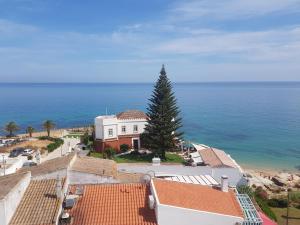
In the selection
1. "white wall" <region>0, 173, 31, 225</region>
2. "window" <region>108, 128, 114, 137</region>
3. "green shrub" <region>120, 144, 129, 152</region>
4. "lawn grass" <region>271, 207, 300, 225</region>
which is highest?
"white wall" <region>0, 173, 31, 225</region>

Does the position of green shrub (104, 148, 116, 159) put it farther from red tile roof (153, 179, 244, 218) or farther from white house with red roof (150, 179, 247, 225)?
white house with red roof (150, 179, 247, 225)

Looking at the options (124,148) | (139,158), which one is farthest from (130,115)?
(139,158)

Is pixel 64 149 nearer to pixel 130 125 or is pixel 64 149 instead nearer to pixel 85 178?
pixel 130 125

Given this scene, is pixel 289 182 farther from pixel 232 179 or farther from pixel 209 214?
pixel 209 214

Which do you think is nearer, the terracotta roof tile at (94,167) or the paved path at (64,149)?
the terracotta roof tile at (94,167)

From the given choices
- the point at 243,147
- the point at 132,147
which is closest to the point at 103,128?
the point at 132,147

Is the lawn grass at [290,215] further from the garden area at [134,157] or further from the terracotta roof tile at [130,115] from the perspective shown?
the terracotta roof tile at [130,115]

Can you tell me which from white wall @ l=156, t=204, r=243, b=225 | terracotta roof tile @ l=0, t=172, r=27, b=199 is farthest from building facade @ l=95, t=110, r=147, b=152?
white wall @ l=156, t=204, r=243, b=225

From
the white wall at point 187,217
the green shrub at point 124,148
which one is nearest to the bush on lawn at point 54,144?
the green shrub at point 124,148
